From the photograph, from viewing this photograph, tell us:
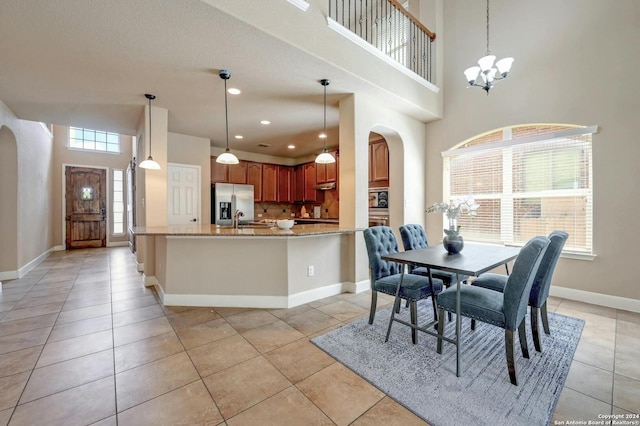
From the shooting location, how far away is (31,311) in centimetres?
309

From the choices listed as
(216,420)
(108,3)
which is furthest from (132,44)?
(216,420)

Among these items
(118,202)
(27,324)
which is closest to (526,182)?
(27,324)

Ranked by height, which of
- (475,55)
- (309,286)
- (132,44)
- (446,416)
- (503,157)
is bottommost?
(446,416)

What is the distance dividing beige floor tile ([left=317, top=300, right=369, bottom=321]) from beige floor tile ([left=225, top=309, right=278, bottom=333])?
1.97 ft

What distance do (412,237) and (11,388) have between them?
3496 millimetres

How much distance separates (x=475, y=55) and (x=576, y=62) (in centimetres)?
129

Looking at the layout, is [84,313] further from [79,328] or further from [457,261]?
[457,261]

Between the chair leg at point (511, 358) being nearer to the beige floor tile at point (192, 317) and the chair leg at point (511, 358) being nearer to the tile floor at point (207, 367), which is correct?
the tile floor at point (207, 367)

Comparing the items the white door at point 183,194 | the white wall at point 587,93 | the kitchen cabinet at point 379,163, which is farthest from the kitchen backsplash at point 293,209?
the white wall at point 587,93

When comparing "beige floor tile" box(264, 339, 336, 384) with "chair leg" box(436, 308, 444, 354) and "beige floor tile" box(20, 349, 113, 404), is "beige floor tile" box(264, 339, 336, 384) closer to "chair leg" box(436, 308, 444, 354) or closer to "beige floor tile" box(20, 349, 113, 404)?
"chair leg" box(436, 308, 444, 354)

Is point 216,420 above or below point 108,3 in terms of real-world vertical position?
below

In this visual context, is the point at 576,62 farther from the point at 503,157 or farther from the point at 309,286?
the point at 309,286

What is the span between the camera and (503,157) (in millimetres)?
4117

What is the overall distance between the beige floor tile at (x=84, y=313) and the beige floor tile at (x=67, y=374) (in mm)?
1005
